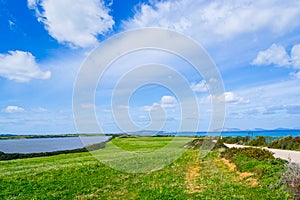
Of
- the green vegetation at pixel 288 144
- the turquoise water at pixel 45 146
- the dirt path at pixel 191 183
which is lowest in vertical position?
the dirt path at pixel 191 183

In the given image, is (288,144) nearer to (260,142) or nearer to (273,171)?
(260,142)

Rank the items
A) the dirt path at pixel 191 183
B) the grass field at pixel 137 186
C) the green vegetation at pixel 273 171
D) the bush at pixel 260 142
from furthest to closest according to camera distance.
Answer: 1. the bush at pixel 260 142
2. the dirt path at pixel 191 183
3. the grass field at pixel 137 186
4. the green vegetation at pixel 273 171

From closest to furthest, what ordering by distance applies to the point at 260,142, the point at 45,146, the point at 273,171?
the point at 273,171
the point at 260,142
the point at 45,146

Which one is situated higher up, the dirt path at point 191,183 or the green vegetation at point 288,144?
the green vegetation at point 288,144

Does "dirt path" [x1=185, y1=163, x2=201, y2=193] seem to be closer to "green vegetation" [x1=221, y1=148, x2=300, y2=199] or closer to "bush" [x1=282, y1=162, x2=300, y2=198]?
"green vegetation" [x1=221, y1=148, x2=300, y2=199]

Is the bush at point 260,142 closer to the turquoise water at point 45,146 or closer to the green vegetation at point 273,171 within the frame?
the green vegetation at point 273,171

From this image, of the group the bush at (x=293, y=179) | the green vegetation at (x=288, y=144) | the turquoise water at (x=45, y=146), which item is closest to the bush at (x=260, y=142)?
the green vegetation at (x=288, y=144)

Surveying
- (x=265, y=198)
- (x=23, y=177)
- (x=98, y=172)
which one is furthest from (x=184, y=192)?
(x=23, y=177)

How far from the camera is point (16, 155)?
1505 inches

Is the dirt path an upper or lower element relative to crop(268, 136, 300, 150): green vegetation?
lower

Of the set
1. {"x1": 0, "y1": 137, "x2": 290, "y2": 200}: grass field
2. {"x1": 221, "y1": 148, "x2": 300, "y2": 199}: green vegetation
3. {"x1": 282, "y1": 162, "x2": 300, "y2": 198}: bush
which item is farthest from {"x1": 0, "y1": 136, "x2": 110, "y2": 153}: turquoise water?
{"x1": 282, "y1": 162, "x2": 300, "y2": 198}: bush

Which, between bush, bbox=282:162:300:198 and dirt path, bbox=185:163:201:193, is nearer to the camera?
bush, bbox=282:162:300:198

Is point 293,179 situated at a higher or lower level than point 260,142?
lower

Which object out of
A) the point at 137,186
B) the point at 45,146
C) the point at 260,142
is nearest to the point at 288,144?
the point at 260,142
